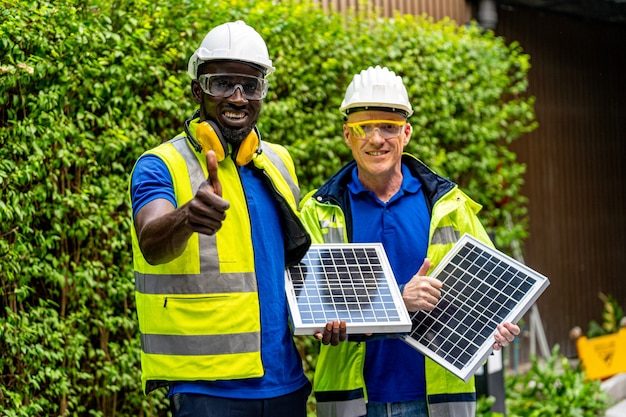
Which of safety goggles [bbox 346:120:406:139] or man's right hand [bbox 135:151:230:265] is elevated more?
safety goggles [bbox 346:120:406:139]

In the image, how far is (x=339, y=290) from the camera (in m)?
3.27

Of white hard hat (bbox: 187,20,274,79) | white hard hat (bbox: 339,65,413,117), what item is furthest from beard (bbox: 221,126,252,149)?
white hard hat (bbox: 339,65,413,117)

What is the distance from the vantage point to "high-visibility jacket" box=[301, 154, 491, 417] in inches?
137

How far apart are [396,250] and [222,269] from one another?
104cm

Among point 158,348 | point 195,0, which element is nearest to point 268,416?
point 158,348

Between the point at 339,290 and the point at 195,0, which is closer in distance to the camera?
the point at 339,290

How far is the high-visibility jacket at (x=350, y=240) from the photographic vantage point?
3488 millimetres

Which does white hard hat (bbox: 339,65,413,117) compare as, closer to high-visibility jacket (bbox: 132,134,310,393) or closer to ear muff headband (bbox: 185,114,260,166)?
ear muff headband (bbox: 185,114,260,166)

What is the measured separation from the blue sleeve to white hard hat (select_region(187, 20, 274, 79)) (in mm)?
408

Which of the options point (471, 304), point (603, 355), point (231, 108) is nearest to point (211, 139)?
point (231, 108)

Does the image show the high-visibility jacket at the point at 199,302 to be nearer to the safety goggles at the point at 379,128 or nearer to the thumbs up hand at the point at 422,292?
the thumbs up hand at the point at 422,292

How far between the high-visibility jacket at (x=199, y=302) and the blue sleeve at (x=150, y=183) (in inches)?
1.1

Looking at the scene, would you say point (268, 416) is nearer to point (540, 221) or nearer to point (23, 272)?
point (23, 272)

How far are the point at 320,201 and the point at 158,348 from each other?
1.17 metres
